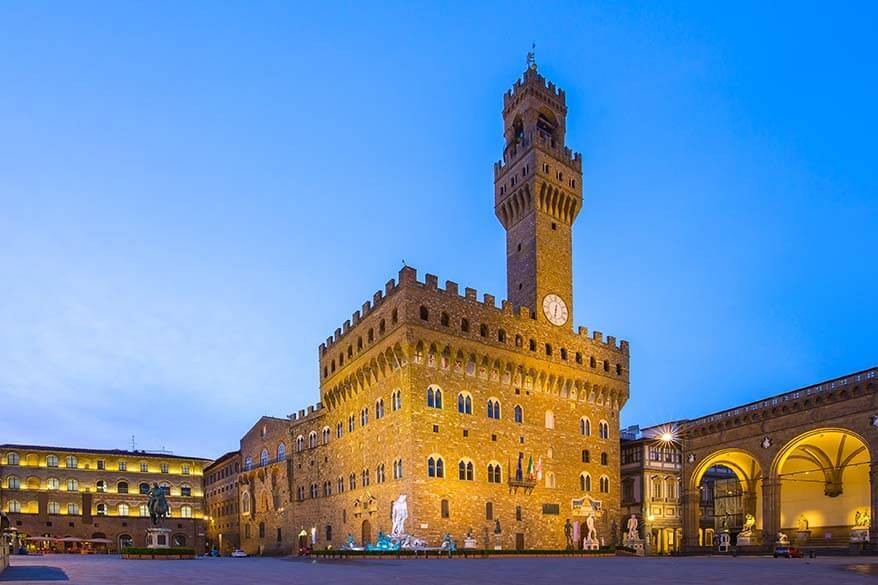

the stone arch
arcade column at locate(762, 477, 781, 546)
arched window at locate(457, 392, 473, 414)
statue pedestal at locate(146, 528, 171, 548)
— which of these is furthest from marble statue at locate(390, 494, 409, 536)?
the stone arch

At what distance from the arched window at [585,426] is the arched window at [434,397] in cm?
1481

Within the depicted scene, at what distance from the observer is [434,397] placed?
2023 inches

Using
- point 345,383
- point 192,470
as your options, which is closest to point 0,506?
point 192,470

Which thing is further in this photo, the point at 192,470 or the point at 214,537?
the point at 192,470

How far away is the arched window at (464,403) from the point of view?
2078 inches

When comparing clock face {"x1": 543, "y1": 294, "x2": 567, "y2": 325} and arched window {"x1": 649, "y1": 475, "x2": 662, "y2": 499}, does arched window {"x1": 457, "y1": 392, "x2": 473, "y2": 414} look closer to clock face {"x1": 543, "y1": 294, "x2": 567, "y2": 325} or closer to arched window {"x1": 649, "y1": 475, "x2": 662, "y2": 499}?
clock face {"x1": 543, "y1": 294, "x2": 567, "y2": 325}

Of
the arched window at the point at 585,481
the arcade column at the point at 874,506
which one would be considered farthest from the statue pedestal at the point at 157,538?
the arcade column at the point at 874,506

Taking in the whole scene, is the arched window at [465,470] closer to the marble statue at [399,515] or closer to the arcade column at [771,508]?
the marble statue at [399,515]

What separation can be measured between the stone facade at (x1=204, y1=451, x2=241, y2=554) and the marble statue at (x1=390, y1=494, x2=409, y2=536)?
42452 mm

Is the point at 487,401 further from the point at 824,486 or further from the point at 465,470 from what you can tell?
the point at 824,486

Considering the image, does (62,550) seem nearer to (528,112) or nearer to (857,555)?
(528,112)

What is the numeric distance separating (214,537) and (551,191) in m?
67.9

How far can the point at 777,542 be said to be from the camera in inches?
2109

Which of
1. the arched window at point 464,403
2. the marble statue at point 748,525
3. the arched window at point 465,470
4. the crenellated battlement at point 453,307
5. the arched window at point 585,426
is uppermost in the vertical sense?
the crenellated battlement at point 453,307
